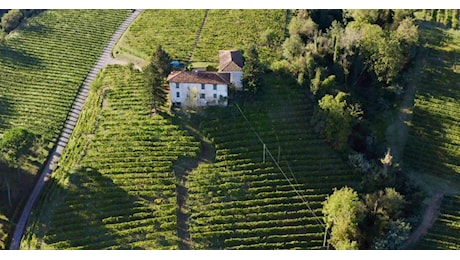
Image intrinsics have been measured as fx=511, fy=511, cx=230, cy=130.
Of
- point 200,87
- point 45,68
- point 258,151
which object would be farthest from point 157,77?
point 45,68

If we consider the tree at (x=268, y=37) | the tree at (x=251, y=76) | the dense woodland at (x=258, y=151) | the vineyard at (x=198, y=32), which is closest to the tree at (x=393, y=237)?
the dense woodland at (x=258, y=151)

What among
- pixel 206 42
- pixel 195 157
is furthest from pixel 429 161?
pixel 206 42

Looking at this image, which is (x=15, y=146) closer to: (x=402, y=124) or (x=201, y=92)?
(x=201, y=92)

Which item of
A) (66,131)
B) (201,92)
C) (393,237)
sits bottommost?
(393,237)

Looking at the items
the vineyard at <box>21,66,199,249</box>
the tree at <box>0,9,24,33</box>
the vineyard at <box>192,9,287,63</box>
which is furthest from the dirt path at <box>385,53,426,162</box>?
the tree at <box>0,9,24,33</box>

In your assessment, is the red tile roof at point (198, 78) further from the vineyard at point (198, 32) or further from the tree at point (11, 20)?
the tree at point (11, 20)
